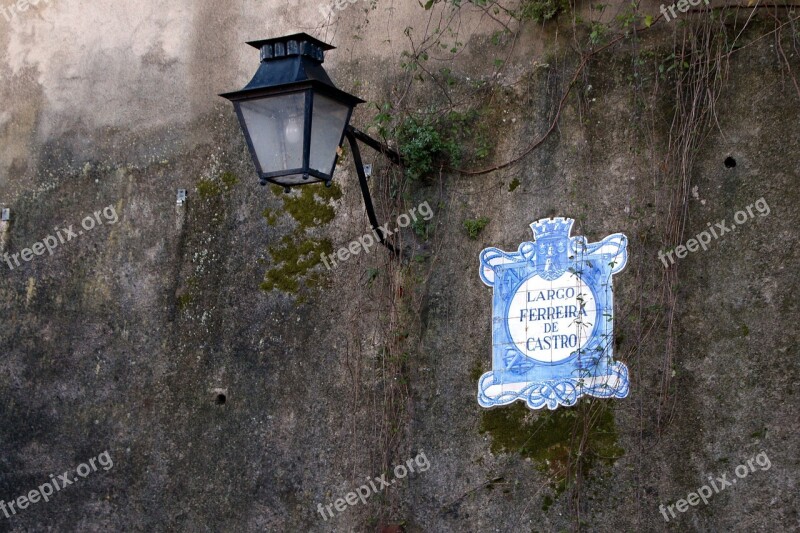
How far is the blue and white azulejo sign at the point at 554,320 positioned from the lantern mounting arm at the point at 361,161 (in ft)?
1.78

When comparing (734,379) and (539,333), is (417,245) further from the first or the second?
(734,379)

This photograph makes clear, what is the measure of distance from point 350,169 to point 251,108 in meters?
1.17

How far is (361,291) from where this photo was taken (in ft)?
17.3

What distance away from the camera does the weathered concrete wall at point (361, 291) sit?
4.39 meters

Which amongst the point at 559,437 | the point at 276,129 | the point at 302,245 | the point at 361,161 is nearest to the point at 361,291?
the point at 302,245

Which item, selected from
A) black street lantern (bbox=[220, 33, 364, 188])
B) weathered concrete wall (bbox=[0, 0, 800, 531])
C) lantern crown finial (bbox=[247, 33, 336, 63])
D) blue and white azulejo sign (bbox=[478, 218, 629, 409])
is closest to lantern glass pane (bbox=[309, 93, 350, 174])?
black street lantern (bbox=[220, 33, 364, 188])

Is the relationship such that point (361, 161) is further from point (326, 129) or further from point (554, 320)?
point (554, 320)

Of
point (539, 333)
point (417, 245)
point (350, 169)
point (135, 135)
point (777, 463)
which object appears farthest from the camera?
point (135, 135)

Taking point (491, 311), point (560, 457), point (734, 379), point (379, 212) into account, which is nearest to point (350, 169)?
point (379, 212)

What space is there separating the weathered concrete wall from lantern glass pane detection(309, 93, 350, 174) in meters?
0.87

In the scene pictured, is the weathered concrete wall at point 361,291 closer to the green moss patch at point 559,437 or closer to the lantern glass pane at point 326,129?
the green moss patch at point 559,437

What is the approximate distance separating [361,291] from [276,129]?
1150mm

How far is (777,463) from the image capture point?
4121 millimetres

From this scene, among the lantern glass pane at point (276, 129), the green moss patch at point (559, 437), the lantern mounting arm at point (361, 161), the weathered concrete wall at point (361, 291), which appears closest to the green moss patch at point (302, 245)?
the weathered concrete wall at point (361, 291)
